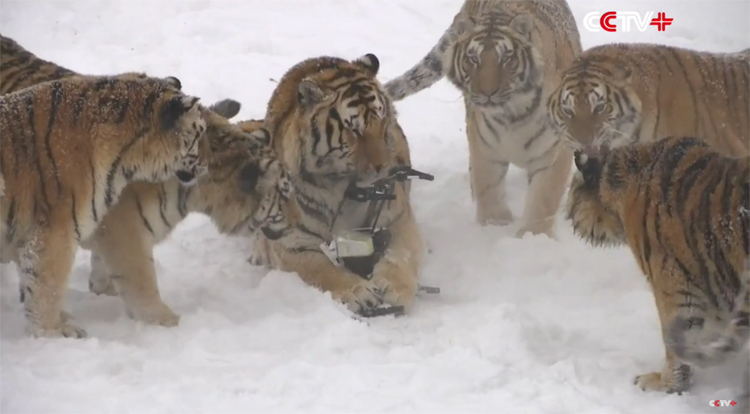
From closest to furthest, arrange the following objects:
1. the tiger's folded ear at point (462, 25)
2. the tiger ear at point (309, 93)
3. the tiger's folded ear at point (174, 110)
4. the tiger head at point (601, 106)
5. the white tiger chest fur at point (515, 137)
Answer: the tiger's folded ear at point (174, 110), the tiger ear at point (309, 93), the tiger head at point (601, 106), the white tiger chest fur at point (515, 137), the tiger's folded ear at point (462, 25)

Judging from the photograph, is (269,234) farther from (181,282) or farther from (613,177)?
(613,177)

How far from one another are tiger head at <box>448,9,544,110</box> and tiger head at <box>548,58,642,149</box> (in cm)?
59

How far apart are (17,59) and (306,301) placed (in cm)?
174

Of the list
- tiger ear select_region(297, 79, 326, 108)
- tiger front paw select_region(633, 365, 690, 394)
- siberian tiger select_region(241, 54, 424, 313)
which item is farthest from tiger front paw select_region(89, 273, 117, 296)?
tiger front paw select_region(633, 365, 690, 394)

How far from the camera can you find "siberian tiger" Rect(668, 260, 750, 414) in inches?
95.3

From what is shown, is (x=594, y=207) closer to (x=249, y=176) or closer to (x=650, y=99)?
(x=650, y=99)

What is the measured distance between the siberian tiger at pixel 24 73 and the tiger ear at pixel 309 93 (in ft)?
1.43

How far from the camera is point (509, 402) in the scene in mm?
2543

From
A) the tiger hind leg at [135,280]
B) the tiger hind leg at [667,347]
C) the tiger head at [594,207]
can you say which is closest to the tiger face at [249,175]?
the tiger hind leg at [135,280]

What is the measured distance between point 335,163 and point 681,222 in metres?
1.48

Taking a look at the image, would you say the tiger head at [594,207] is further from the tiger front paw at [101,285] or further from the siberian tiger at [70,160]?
the tiger front paw at [101,285]

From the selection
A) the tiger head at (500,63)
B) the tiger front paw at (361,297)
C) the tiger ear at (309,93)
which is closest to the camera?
the tiger front paw at (361,297)

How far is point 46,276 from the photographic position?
9.62ft

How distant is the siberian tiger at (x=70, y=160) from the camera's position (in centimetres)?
293
